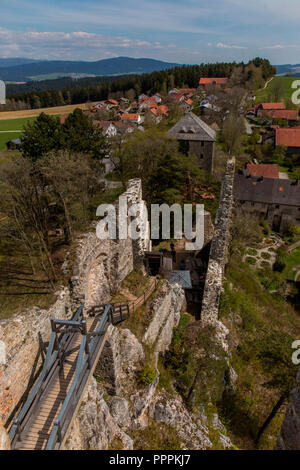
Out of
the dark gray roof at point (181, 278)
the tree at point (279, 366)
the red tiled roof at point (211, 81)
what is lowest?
the tree at point (279, 366)

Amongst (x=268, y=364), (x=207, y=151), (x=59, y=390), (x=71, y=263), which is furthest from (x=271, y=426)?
(x=207, y=151)

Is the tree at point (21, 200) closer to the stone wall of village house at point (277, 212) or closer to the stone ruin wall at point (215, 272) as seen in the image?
the stone ruin wall at point (215, 272)

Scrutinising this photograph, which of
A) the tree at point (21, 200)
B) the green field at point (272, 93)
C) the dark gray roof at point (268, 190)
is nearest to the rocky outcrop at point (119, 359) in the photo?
the tree at point (21, 200)

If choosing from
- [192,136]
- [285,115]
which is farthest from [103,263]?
[285,115]

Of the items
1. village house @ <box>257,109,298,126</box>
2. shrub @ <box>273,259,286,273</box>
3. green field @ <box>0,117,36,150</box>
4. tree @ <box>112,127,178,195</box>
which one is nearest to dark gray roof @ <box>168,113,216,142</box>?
tree @ <box>112,127,178,195</box>

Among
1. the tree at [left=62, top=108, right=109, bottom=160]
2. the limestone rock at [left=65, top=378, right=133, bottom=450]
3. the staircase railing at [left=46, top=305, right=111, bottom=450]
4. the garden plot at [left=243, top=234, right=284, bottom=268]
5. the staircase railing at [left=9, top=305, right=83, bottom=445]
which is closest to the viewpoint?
the staircase railing at [left=46, top=305, right=111, bottom=450]

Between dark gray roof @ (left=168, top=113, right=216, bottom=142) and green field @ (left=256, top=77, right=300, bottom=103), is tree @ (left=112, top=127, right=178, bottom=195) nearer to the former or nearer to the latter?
dark gray roof @ (left=168, top=113, right=216, bottom=142)
